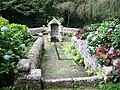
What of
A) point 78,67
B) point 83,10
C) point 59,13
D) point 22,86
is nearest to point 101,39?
point 78,67

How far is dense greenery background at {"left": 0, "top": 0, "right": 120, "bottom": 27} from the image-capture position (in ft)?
82.6

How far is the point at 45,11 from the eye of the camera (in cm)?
2670

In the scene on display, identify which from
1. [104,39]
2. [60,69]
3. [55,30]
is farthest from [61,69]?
[55,30]

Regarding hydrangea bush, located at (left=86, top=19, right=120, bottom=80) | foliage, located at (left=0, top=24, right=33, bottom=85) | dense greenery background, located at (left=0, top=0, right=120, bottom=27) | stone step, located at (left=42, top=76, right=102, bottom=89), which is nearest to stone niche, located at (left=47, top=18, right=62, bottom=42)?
dense greenery background, located at (left=0, top=0, right=120, bottom=27)

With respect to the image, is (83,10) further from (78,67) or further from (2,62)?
(2,62)

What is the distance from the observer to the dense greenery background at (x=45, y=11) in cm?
2517

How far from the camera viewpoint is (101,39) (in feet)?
24.7

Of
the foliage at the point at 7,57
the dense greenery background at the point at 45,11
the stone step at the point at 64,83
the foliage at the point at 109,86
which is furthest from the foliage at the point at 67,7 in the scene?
the foliage at the point at 109,86

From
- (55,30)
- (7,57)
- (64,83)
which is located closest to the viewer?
(7,57)

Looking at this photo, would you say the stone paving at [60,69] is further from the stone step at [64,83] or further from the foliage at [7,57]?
the foliage at [7,57]

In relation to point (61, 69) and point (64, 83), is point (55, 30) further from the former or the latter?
point (64, 83)

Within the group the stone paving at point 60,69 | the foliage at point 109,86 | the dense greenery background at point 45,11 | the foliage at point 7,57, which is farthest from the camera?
the dense greenery background at point 45,11

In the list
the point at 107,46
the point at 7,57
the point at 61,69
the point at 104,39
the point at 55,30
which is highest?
the point at 55,30

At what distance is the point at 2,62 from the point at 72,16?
76.2ft
